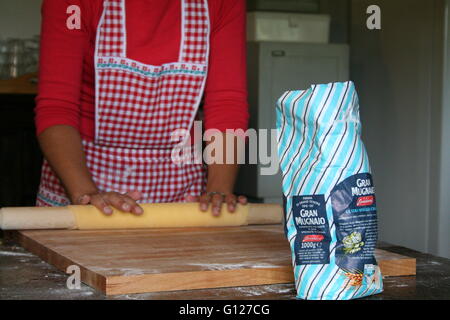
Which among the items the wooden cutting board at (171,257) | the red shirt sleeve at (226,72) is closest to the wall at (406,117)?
the red shirt sleeve at (226,72)

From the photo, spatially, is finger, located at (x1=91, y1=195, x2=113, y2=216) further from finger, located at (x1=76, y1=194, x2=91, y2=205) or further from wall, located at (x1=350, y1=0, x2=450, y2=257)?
wall, located at (x1=350, y1=0, x2=450, y2=257)

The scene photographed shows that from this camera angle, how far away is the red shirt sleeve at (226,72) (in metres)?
1.49

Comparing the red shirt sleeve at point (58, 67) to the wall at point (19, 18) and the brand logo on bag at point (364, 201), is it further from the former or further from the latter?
the wall at point (19, 18)

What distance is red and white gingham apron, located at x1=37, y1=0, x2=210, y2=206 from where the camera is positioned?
1451 millimetres

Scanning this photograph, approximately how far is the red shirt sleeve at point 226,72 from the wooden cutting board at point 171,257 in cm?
36

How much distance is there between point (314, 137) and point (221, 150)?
738mm

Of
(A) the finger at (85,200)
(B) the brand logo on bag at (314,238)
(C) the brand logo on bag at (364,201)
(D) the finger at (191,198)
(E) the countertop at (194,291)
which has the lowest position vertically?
(E) the countertop at (194,291)

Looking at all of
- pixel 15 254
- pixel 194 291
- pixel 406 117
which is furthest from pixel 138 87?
pixel 406 117

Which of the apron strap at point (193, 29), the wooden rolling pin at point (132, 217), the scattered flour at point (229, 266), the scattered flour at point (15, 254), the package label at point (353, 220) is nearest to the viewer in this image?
the package label at point (353, 220)

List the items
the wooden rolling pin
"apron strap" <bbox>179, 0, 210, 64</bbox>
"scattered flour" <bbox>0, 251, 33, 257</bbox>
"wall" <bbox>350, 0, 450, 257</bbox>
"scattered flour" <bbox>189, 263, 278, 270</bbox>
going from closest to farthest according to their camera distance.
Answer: "scattered flour" <bbox>189, 263, 278, 270</bbox>
"scattered flour" <bbox>0, 251, 33, 257</bbox>
the wooden rolling pin
"apron strap" <bbox>179, 0, 210, 64</bbox>
"wall" <bbox>350, 0, 450, 257</bbox>

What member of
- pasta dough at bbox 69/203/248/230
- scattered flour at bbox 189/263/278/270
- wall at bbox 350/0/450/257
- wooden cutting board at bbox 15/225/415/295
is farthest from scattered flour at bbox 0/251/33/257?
wall at bbox 350/0/450/257

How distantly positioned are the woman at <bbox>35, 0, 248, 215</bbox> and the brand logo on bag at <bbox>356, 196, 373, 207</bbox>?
65 cm

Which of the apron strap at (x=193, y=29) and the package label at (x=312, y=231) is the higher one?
the apron strap at (x=193, y=29)
